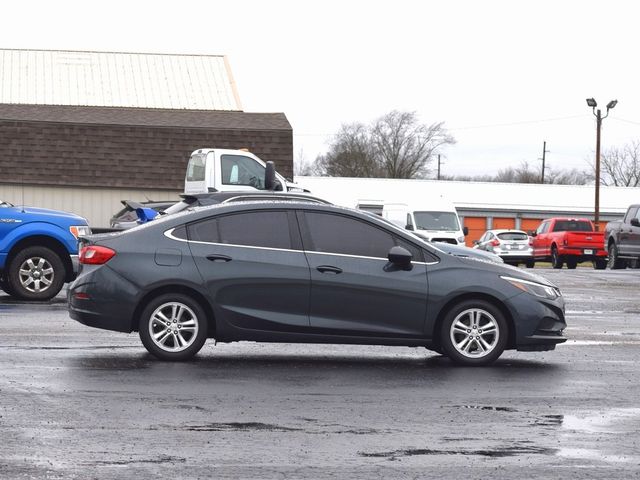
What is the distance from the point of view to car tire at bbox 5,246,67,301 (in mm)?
18234

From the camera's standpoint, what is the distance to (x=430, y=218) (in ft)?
123

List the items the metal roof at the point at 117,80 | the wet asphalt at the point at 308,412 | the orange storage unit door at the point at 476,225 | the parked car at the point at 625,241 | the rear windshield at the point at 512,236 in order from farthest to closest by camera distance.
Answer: the orange storage unit door at the point at 476,225, the rear windshield at the point at 512,236, the metal roof at the point at 117,80, the parked car at the point at 625,241, the wet asphalt at the point at 308,412

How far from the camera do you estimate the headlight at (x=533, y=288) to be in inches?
481

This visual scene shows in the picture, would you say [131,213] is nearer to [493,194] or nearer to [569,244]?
[569,244]

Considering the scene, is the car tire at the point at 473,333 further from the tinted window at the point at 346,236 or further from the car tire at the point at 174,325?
the car tire at the point at 174,325

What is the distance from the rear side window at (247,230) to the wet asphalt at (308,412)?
1.14 meters

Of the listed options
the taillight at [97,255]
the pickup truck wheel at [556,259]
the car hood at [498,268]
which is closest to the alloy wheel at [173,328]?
the taillight at [97,255]

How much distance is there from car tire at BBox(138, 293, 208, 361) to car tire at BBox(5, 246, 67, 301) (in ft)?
22.3

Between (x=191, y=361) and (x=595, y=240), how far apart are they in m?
31.8

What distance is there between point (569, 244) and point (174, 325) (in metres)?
32.0

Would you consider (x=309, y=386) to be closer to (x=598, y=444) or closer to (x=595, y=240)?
(x=598, y=444)

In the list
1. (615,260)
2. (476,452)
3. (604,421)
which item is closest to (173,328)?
(604,421)

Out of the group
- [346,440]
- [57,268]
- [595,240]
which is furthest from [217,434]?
[595,240]

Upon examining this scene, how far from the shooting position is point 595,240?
41969mm
